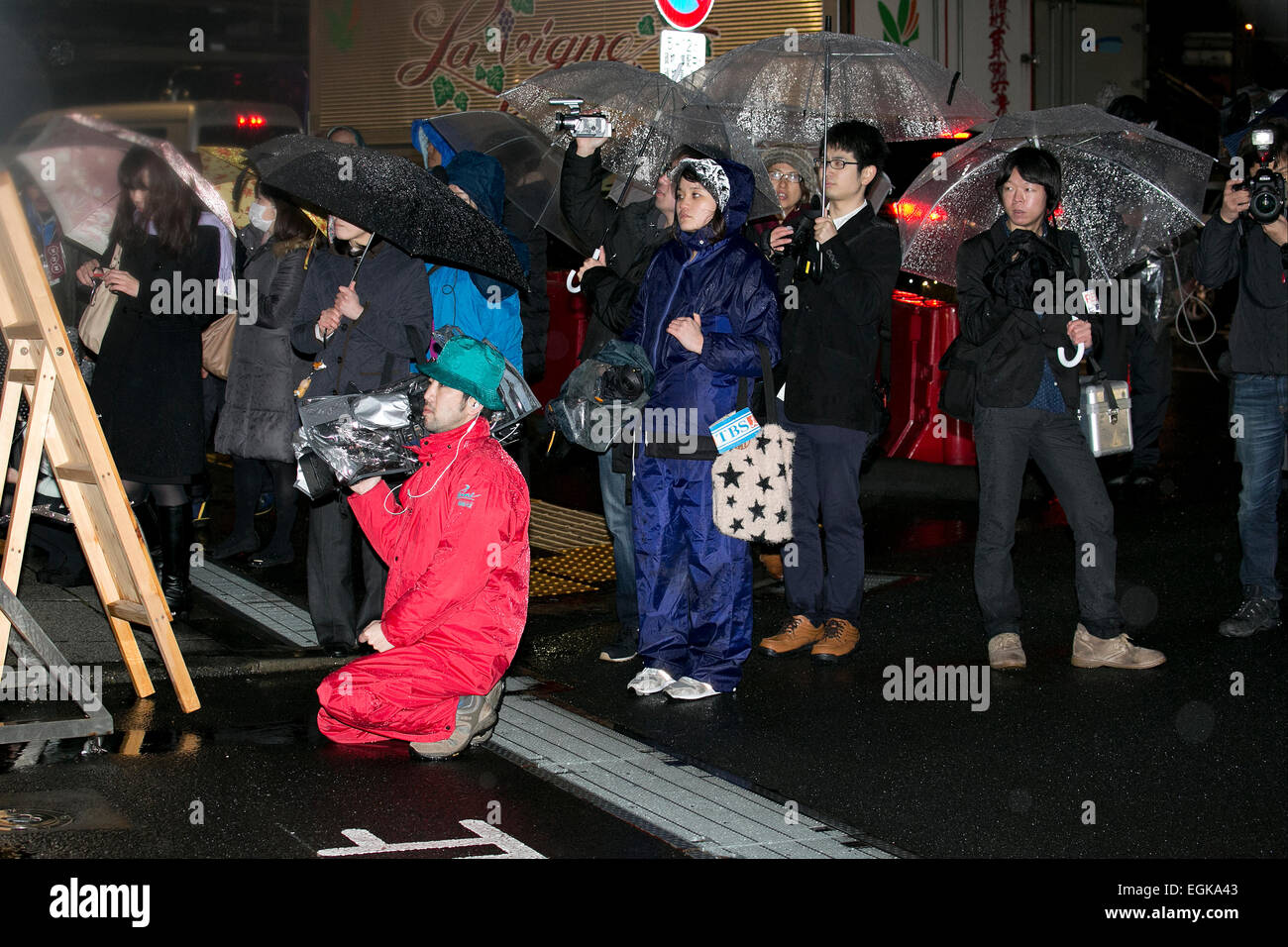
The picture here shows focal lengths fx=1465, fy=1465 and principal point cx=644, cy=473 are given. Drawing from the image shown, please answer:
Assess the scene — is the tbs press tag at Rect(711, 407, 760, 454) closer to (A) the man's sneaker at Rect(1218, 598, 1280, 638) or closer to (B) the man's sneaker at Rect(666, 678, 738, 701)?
(B) the man's sneaker at Rect(666, 678, 738, 701)

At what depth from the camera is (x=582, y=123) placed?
6.50 m

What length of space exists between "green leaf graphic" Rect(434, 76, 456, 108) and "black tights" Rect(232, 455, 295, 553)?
291 inches

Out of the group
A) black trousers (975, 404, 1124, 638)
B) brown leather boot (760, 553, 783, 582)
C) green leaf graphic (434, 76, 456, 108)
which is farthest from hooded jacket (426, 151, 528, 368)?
green leaf graphic (434, 76, 456, 108)

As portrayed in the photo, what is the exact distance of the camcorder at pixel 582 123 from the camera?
6.50 metres

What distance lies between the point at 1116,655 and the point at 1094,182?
82.6 inches

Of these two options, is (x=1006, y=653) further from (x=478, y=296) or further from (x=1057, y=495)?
(x=478, y=296)

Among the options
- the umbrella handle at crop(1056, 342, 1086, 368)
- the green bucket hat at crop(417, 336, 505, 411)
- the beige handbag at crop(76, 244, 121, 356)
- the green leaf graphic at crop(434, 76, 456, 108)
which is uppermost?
the green leaf graphic at crop(434, 76, 456, 108)

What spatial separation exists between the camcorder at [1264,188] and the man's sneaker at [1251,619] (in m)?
1.80

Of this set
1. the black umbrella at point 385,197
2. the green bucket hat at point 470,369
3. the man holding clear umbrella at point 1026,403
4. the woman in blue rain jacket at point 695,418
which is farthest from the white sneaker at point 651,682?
the black umbrella at point 385,197

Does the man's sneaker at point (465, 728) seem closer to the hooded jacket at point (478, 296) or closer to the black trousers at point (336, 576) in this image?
the black trousers at point (336, 576)

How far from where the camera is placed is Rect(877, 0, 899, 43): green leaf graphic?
1217cm

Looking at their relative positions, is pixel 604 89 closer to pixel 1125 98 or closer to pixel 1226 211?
pixel 1226 211

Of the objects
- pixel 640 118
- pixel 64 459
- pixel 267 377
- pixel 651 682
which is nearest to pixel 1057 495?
pixel 651 682

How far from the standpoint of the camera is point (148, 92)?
101 feet
